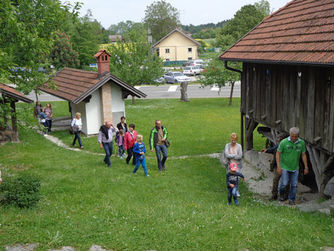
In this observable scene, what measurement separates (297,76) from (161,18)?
273 feet

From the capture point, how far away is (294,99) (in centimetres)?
1170

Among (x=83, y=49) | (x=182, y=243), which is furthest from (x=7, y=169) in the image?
(x=83, y=49)

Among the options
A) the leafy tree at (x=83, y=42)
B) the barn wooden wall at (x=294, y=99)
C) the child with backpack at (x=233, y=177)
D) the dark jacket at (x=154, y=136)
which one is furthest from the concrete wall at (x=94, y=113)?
the leafy tree at (x=83, y=42)

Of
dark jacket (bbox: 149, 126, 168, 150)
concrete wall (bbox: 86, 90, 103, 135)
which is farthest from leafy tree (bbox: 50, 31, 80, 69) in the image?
dark jacket (bbox: 149, 126, 168, 150)

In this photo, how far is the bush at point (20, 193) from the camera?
8805 mm

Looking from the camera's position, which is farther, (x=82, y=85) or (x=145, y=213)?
(x=82, y=85)

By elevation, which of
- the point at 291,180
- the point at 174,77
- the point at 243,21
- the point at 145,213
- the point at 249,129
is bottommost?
the point at 145,213

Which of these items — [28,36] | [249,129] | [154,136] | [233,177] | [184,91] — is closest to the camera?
[233,177]

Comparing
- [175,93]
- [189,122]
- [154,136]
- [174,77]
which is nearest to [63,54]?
[174,77]

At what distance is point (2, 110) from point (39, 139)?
10146 mm

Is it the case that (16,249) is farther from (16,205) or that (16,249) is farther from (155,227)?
(155,227)

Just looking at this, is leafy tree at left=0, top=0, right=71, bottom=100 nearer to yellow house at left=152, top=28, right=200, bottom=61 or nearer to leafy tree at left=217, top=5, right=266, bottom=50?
leafy tree at left=217, top=5, right=266, bottom=50

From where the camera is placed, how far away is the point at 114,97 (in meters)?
21.9

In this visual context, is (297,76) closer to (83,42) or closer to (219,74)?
(219,74)
